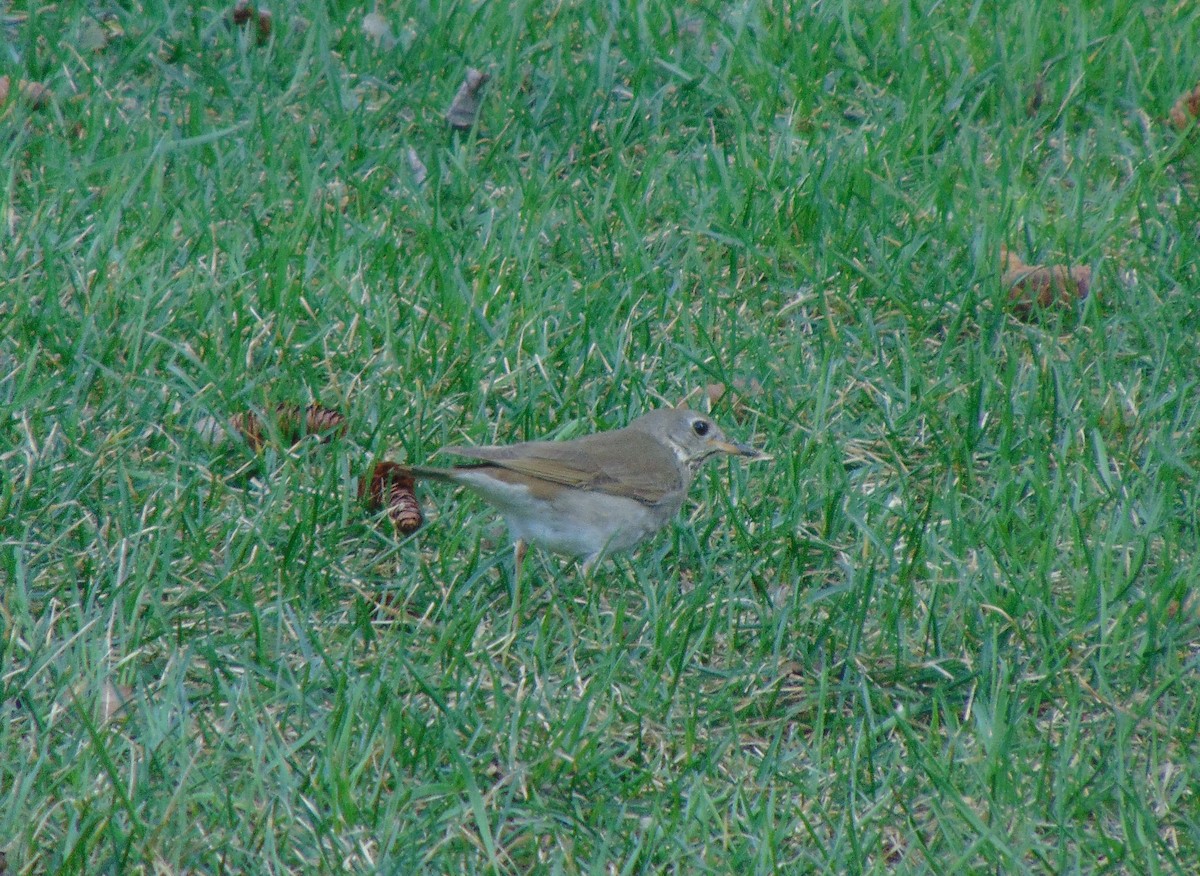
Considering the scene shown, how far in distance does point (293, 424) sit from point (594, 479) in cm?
109

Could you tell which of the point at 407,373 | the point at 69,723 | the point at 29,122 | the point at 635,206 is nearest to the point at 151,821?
the point at 69,723

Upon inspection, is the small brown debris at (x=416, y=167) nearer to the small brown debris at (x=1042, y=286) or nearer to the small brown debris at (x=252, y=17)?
the small brown debris at (x=252, y=17)

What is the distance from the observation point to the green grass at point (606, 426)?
3963mm

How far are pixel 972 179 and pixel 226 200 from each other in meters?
3.07

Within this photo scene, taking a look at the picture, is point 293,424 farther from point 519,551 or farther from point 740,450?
point 740,450

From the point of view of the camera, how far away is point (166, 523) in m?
4.80

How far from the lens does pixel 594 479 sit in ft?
16.6

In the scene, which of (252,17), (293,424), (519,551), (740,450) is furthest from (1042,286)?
(252,17)

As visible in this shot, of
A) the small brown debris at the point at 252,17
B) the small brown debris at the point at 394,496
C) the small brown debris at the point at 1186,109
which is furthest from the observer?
the small brown debris at the point at 252,17

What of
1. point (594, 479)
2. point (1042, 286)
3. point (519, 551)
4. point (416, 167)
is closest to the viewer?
point (519, 551)

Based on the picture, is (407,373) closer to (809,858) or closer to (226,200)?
(226,200)

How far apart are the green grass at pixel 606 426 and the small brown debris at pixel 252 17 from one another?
112 millimetres

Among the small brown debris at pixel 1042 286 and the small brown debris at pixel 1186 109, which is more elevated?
the small brown debris at pixel 1186 109

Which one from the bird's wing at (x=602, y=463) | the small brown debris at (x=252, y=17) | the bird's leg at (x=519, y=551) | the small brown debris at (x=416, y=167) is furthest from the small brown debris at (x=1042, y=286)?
the small brown debris at (x=252, y=17)
